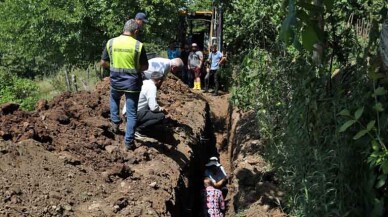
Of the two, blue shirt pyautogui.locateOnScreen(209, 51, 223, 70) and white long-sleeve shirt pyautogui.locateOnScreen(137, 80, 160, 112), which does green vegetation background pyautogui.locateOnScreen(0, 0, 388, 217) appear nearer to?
white long-sleeve shirt pyautogui.locateOnScreen(137, 80, 160, 112)

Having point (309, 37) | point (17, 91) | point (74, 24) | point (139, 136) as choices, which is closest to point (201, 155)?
point (139, 136)

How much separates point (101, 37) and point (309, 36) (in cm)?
1453

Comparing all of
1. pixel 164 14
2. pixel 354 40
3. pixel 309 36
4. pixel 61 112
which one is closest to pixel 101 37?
pixel 164 14

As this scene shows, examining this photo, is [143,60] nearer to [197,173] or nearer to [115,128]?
[115,128]

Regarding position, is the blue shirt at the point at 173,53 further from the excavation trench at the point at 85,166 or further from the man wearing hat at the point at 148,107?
the man wearing hat at the point at 148,107

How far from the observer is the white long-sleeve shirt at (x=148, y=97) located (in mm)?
6957

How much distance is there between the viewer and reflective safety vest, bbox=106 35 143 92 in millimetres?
6262

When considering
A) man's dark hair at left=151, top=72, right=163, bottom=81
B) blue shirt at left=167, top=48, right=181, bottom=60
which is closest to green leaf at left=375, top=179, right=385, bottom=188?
man's dark hair at left=151, top=72, right=163, bottom=81

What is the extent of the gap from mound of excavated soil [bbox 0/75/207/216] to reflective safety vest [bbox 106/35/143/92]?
0.86 m

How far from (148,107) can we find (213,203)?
192 centimetres

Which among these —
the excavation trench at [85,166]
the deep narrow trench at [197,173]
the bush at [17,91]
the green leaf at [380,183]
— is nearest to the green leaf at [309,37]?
the green leaf at [380,183]

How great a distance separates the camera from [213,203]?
7.91 meters

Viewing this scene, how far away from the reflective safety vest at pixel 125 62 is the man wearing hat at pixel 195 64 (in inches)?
375

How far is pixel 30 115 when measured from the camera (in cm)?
659
